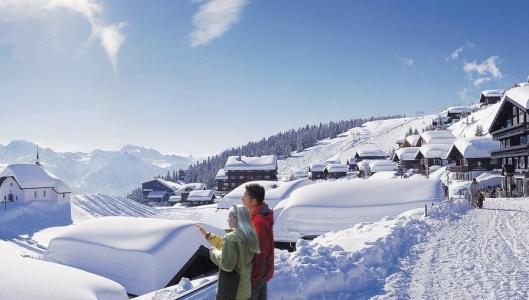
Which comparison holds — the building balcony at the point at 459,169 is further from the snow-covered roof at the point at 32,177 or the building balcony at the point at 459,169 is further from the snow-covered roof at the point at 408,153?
the snow-covered roof at the point at 32,177

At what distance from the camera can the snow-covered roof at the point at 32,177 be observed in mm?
58656

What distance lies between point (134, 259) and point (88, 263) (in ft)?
8.81

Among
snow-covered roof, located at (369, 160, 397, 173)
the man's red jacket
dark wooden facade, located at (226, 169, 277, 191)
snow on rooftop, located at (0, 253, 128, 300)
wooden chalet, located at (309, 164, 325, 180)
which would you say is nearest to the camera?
the man's red jacket

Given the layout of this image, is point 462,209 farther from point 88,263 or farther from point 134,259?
point 88,263

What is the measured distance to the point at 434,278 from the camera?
9.09m

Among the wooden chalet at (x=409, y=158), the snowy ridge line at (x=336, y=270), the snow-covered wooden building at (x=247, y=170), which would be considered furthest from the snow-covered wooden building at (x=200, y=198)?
the snowy ridge line at (x=336, y=270)

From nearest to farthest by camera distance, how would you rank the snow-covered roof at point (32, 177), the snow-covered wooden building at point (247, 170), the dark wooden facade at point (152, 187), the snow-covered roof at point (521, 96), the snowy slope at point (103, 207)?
1. the snow-covered roof at point (521, 96)
2. the snow-covered roof at point (32, 177)
3. the snowy slope at point (103, 207)
4. the snow-covered wooden building at point (247, 170)
5. the dark wooden facade at point (152, 187)

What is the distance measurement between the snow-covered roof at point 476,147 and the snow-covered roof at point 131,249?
150 ft

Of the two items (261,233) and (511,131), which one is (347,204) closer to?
(261,233)

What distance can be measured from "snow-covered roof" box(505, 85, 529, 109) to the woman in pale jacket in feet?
124

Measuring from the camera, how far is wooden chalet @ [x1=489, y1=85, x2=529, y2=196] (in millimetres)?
37750

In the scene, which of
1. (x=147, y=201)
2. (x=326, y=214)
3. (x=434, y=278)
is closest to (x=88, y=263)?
(x=326, y=214)

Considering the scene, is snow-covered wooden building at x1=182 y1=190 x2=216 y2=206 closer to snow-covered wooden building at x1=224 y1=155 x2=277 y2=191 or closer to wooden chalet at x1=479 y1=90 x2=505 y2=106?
snow-covered wooden building at x1=224 y1=155 x2=277 y2=191

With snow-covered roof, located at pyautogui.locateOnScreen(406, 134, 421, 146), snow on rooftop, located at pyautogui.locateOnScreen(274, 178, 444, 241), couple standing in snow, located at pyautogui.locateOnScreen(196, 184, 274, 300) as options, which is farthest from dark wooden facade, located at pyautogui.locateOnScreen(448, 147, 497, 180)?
couple standing in snow, located at pyautogui.locateOnScreen(196, 184, 274, 300)
